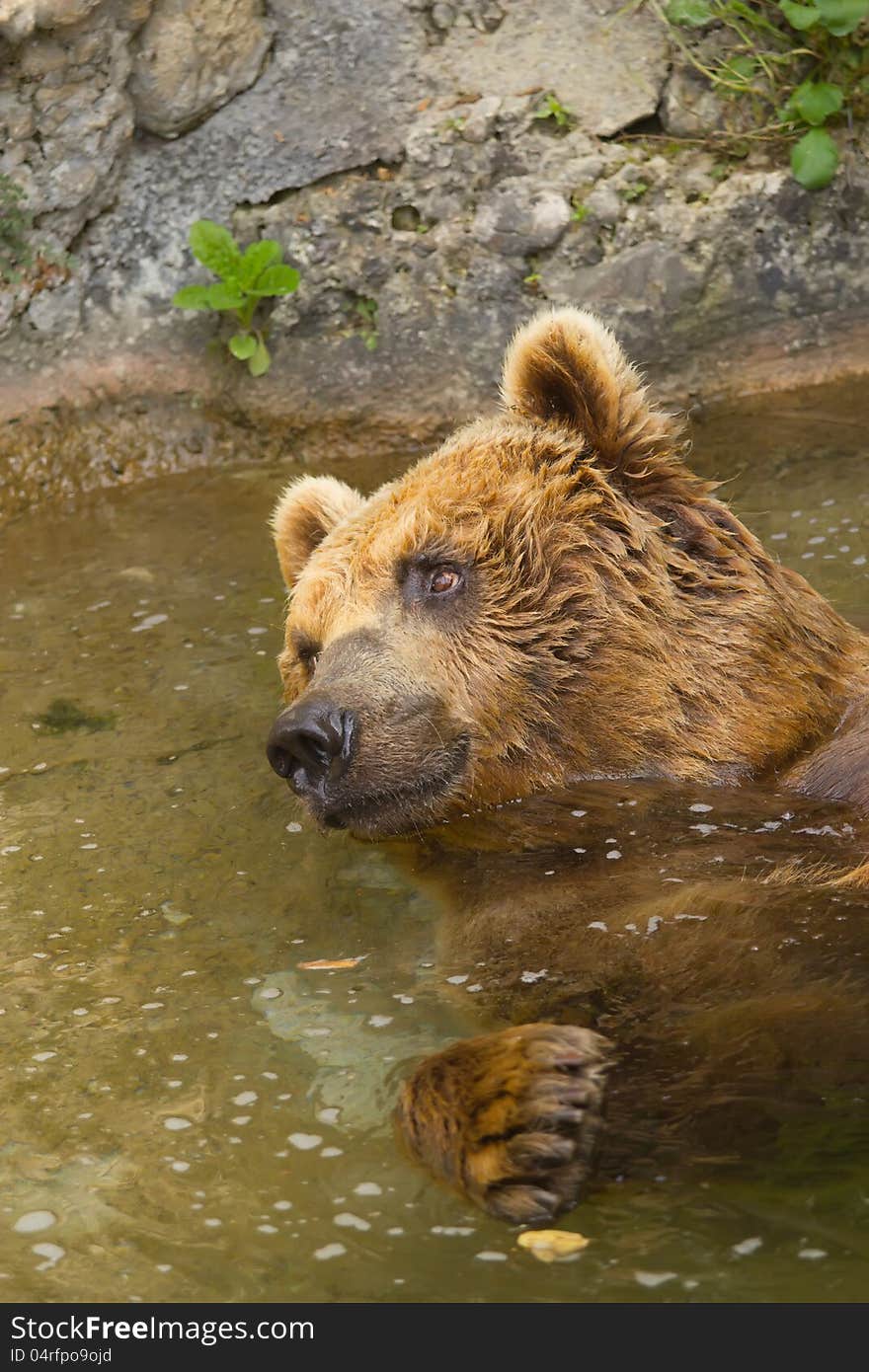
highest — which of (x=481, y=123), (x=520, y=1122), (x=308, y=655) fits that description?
(x=481, y=123)

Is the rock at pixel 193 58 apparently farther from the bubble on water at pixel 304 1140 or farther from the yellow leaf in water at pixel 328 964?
the bubble on water at pixel 304 1140

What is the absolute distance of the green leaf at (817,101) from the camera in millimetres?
7727

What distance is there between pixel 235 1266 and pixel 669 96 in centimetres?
632

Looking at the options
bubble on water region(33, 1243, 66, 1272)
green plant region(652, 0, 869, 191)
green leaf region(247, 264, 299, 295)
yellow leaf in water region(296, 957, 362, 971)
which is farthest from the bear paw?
green plant region(652, 0, 869, 191)

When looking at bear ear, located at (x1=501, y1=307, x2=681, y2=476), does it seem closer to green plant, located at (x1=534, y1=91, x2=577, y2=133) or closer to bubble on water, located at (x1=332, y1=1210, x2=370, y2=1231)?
bubble on water, located at (x1=332, y1=1210, x2=370, y2=1231)

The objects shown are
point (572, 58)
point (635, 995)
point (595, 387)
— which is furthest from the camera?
point (572, 58)

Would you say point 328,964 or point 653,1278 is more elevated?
point 653,1278

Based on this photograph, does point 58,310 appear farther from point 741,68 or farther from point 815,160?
point 815,160

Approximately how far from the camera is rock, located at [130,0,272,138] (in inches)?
313

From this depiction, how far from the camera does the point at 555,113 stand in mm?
8008

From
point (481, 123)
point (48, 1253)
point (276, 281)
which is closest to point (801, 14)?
point (481, 123)

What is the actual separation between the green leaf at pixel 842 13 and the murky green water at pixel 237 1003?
6.20 feet

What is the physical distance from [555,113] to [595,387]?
12.0ft

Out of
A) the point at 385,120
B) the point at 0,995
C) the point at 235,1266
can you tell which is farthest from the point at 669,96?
the point at 235,1266
